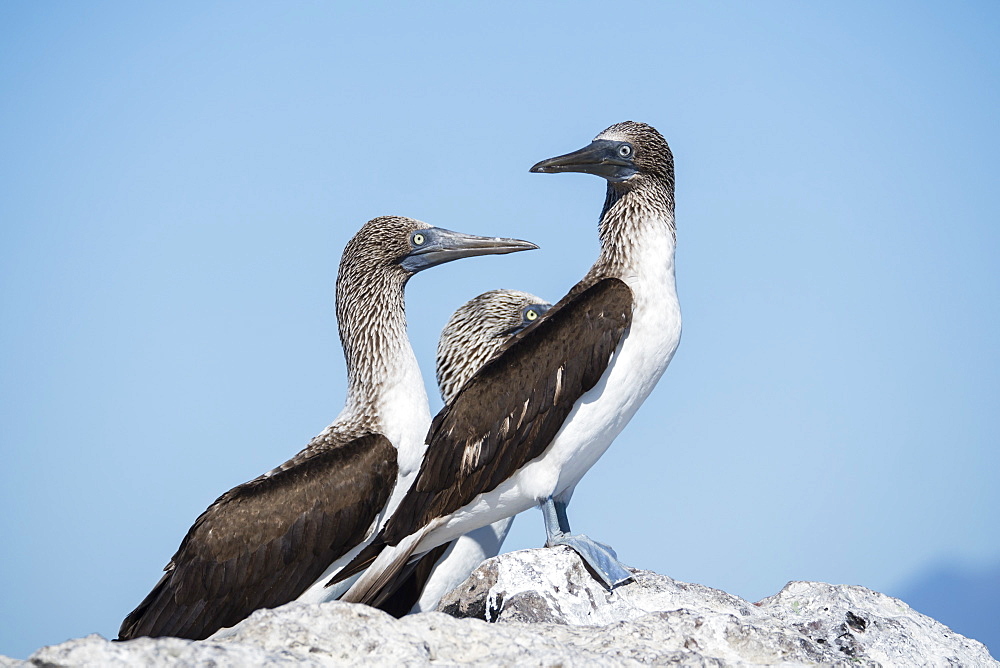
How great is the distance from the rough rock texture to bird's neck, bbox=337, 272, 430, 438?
1.63m

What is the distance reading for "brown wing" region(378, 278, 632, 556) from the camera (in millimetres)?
6668

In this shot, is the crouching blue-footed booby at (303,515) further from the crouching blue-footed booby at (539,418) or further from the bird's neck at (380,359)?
the crouching blue-footed booby at (539,418)

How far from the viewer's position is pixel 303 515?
6.97m

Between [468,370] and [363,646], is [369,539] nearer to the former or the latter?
[468,370]

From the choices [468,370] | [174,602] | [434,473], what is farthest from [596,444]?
[174,602]

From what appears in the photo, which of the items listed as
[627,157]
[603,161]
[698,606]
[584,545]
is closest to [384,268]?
[603,161]

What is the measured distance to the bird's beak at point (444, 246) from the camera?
28.2ft

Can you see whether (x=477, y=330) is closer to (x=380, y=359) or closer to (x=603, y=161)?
(x=380, y=359)

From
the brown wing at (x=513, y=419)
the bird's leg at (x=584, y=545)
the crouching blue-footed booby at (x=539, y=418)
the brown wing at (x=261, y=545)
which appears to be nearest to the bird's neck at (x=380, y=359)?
the brown wing at (x=261, y=545)

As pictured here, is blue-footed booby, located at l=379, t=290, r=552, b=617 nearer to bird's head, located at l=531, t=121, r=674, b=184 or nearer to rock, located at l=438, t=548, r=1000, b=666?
rock, located at l=438, t=548, r=1000, b=666

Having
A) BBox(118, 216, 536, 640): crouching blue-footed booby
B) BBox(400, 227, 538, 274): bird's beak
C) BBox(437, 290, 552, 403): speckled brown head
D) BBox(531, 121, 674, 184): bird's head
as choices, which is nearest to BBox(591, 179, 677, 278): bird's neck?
BBox(531, 121, 674, 184): bird's head

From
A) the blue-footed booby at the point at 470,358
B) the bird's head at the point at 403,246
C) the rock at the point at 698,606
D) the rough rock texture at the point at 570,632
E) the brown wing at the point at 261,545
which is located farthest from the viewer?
the bird's head at the point at 403,246

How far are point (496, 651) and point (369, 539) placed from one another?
3590 millimetres

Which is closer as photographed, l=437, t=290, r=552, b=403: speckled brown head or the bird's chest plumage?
the bird's chest plumage
